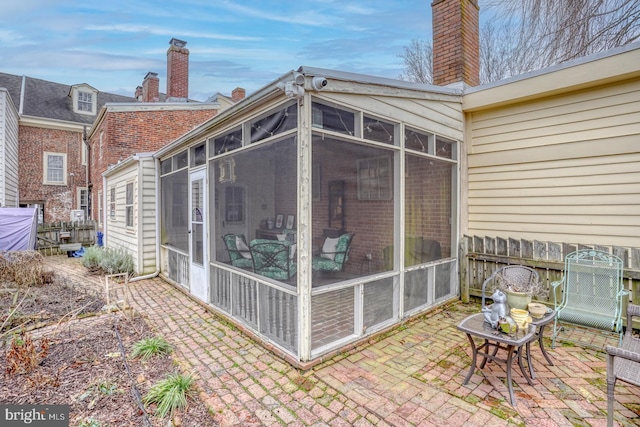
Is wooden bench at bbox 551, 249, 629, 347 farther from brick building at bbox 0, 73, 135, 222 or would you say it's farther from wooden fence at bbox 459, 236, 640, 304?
brick building at bbox 0, 73, 135, 222

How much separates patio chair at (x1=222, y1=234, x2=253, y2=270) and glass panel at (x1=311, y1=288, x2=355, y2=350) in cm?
131

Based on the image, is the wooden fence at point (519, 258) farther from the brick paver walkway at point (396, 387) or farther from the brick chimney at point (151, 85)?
the brick chimney at point (151, 85)

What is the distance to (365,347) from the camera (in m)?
3.62

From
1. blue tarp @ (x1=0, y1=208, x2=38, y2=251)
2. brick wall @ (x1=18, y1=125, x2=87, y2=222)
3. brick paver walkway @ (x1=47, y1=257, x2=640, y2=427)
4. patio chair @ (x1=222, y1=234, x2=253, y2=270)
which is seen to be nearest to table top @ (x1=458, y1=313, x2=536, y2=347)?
brick paver walkway @ (x1=47, y1=257, x2=640, y2=427)

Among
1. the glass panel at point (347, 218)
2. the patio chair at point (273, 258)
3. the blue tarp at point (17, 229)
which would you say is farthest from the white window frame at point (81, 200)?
the glass panel at point (347, 218)

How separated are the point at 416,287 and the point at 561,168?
271 centimetres

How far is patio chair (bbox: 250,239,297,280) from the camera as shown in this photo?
3.39 m

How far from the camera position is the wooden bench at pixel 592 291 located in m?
3.57

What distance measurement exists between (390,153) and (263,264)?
2.14m

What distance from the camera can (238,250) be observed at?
4562mm

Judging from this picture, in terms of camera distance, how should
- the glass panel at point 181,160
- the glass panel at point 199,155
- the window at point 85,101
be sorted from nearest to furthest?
the glass panel at point 199,155, the glass panel at point 181,160, the window at point 85,101

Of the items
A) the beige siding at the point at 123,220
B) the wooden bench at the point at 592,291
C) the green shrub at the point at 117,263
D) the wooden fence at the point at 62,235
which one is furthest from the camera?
the wooden fence at the point at 62,235

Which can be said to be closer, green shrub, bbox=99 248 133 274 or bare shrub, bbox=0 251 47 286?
bare shrub, bbox=0 251 47 286

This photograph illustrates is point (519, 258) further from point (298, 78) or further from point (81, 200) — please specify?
point (81, 200)
